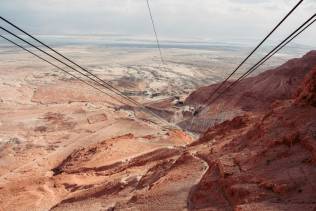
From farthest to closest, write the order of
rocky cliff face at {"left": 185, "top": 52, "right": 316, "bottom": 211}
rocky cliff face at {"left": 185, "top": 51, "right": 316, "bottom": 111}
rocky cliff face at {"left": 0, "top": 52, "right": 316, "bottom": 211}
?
rocky cliff face at {"left": 185, "top": 51, "right": 316, "bottom": 111}, rocky cliff face at {"left": 0, "top": 52, "right": 316, "bottom": 211}, rocky cliff face at {"left": 185, "top": 52, "right": 316, "bottom": 211}

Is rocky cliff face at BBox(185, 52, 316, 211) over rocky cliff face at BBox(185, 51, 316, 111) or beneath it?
over

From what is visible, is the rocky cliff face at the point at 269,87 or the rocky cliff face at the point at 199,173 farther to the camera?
the rocky cliff face at the point at 269,87

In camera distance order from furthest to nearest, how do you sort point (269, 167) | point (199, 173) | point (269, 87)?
point (269, 87) → point (199, 173) → point (269, 167)

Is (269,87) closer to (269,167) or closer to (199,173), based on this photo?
(199,173)

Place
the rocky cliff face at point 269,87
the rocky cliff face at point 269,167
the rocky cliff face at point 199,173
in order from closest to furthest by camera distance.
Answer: the rocky cliff face at point 269,167 < the rocky cliff face at point 199,173 < the rocky cliff face at point 269,87

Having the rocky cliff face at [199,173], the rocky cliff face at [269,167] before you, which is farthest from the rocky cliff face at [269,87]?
the rocky cliff face at [269,167]

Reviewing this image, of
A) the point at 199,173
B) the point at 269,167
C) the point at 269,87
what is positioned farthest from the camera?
the point at 269,87

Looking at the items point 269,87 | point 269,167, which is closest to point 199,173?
point 269,167

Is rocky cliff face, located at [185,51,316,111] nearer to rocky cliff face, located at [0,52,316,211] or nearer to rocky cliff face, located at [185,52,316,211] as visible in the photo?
rocky cliff face, located at [0,52,316,211]

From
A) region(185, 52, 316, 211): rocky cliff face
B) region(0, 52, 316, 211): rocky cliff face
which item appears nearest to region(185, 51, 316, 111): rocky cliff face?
Answer: region(0, 52, 316, 211): rocky cliff face

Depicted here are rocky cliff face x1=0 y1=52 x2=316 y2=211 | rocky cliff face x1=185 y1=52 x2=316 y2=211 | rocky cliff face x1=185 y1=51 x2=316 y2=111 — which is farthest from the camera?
rocky cliff face x1=185 y1=51 x2=316 y2=111

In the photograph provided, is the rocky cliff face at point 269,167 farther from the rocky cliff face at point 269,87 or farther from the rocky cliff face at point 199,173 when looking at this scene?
the rocky cliff face at point 269,87
